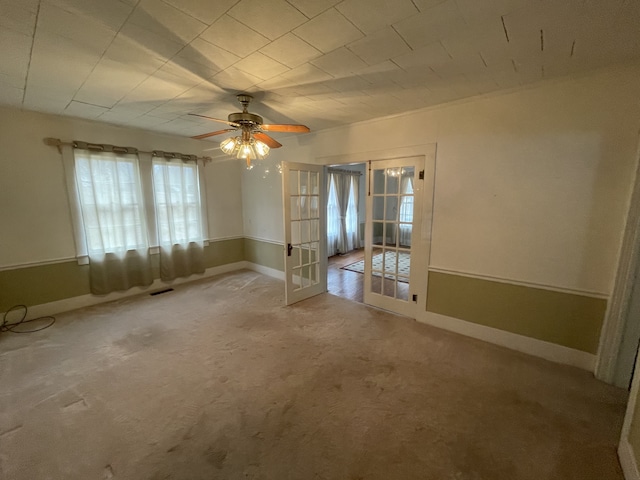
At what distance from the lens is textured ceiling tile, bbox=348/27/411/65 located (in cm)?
155

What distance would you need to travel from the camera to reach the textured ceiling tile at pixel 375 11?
129 cm

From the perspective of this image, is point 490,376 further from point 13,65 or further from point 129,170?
point 129,170

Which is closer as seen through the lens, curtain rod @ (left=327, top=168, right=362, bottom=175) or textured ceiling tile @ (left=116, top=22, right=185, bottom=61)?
textured ceiling tile @ (left=116, top=22, right=185, bottom=61)

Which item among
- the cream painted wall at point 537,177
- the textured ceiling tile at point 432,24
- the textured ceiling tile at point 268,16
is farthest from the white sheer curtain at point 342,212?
the textured ceiling tile at point 268,16

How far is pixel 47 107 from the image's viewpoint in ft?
9.44

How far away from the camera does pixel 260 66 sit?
6.21 ft

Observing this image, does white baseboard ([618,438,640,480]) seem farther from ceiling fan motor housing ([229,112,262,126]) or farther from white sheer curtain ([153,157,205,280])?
white sheer curtain ([153,157,205,280])

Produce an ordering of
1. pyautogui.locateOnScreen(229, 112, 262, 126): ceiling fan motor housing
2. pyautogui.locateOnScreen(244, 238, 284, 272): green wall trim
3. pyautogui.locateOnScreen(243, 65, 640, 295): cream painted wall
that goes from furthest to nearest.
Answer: pyautogui.locateOnScreen(244, 238, 284, 272): green wall trim → pyautogui.locateOnScreen(229, 112, 262, 126): ceiling fan motor housing → pyautogui.locateOnScreen(243, 65, 640, 295): cream painted wall

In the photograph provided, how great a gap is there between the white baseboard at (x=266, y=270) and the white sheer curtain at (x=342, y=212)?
200 centimetres

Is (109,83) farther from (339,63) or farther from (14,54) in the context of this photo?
(339,63)

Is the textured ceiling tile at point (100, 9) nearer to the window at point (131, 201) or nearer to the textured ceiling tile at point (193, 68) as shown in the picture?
the textured ceiling tile at point (193, 68)

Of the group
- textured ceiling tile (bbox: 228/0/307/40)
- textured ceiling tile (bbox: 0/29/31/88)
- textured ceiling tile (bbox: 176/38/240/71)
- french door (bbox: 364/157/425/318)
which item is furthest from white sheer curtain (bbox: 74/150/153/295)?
french door (bbox: 364/157/425/318)

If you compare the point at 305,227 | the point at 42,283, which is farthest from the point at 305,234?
the point at 42,283

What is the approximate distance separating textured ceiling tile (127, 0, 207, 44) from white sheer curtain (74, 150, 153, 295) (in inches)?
110
